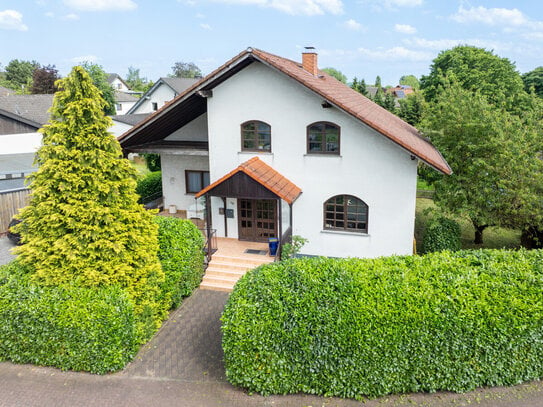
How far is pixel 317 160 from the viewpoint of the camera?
1627 centimetres

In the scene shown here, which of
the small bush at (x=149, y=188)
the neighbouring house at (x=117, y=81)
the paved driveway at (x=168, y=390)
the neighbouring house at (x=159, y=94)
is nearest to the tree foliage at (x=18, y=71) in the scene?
the neighbouring house at (x=117, y=81)

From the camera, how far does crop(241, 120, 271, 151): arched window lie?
55.1ft

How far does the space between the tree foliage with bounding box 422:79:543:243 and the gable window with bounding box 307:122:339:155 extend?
16.4 ft

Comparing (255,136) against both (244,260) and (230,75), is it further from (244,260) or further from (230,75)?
(244,260)

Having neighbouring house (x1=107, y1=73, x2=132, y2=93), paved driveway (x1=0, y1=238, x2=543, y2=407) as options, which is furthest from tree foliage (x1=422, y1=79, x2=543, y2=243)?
neighbouring house (x1=107, y1=73, x2=132, y2=93)

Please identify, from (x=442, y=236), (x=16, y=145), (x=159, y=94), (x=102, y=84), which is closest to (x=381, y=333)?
(x=442, y=236)

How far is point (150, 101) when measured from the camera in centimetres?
5612

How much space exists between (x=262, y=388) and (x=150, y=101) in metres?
52.8

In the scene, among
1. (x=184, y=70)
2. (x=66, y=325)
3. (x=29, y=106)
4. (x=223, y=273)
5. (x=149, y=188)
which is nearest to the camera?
(x=66, y=325)

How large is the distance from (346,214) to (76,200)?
10.1 meters

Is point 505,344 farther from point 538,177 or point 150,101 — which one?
point 150,101

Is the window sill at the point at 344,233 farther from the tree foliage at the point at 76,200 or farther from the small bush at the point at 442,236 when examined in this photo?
the tree foliage at the point at 76,200

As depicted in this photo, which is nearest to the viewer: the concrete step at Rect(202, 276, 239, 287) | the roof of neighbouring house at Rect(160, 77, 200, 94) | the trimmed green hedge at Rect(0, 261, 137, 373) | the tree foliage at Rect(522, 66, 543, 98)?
the trimmed green hedge at Rect(0, 261, 137, 373)

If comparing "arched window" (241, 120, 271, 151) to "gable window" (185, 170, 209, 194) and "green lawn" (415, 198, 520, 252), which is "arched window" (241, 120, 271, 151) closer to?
"gable window" (185, 170, 209, 194)
